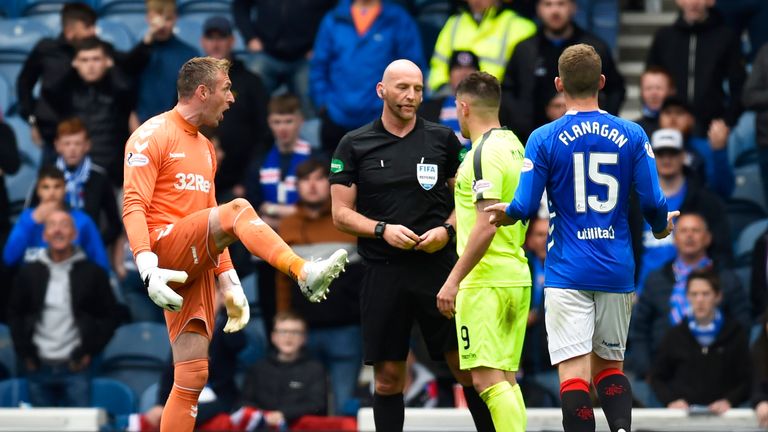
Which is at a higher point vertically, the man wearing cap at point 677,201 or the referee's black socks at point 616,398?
the man wearing cap at point 677,201

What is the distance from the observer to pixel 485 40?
13328 millimetres

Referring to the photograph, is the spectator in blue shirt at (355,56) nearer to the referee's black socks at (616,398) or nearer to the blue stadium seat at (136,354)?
the blue stadium seat at (136,354)

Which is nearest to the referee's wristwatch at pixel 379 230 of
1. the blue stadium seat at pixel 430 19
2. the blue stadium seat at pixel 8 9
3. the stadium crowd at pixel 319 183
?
the stadium crowd at pixel 319 183

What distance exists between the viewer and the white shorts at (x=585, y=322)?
823 cm

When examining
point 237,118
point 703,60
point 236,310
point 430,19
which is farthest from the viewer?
point 430,19

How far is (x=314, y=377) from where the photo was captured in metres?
12.7

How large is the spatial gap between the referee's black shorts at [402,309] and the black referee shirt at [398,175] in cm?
10

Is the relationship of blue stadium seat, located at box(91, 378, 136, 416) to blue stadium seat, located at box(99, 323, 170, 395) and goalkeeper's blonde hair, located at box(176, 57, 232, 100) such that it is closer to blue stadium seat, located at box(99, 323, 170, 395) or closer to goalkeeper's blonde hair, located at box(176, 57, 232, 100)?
blue stadium seat, located at box(99, 323, 170, 395)

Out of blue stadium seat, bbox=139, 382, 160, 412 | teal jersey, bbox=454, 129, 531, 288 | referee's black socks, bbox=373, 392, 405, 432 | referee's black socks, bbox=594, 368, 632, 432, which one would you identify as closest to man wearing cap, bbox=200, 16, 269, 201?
blue stadium seat, bbox=139, 382, 160, 412

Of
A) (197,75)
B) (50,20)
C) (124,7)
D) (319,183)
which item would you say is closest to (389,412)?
(197,75)

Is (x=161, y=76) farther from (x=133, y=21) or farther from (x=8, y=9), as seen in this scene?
(x=8, y=9)

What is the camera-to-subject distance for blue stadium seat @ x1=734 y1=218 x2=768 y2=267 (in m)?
13.5

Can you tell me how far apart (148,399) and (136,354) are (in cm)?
69

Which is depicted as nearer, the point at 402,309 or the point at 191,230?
the point at 191,230
